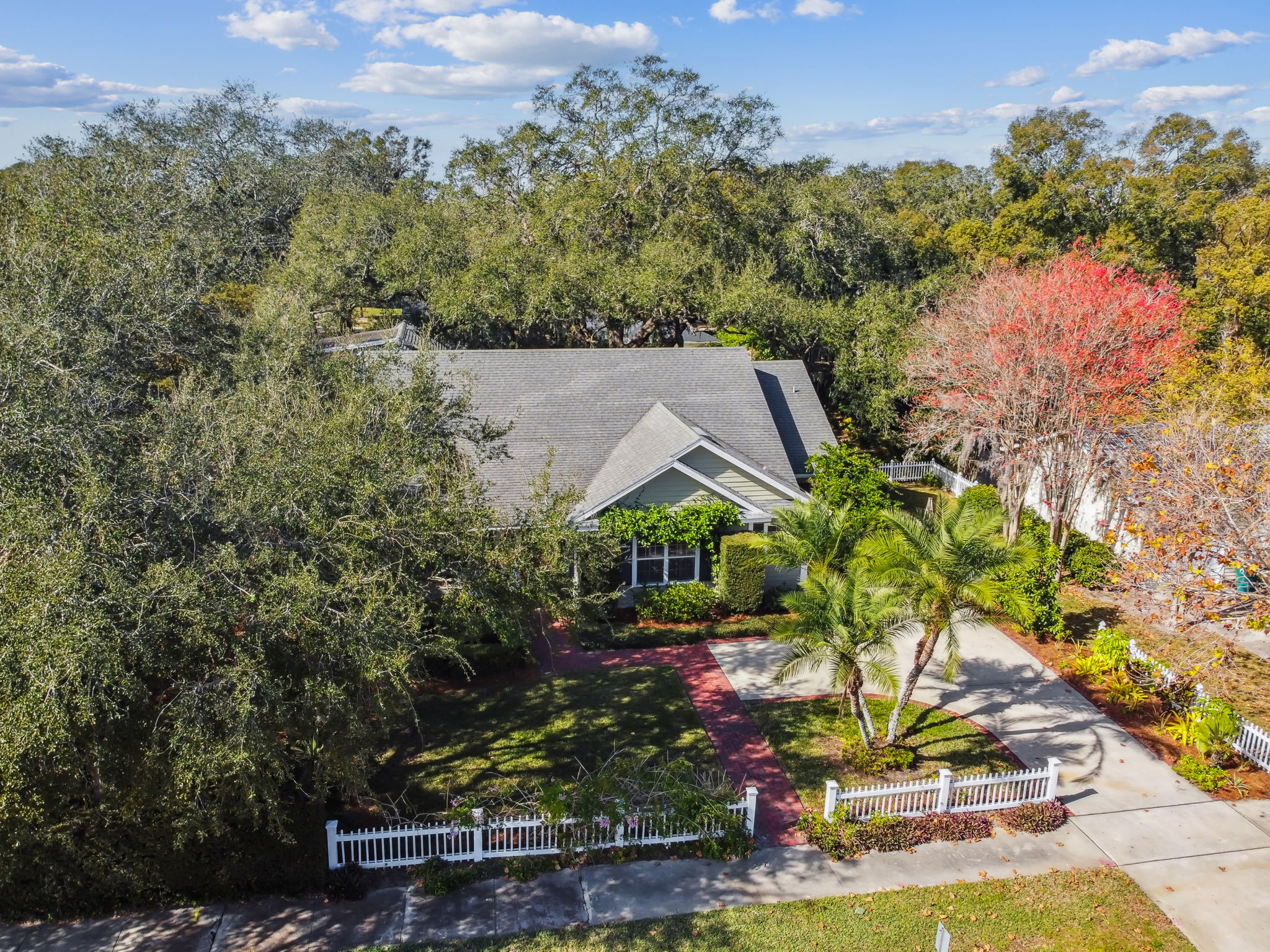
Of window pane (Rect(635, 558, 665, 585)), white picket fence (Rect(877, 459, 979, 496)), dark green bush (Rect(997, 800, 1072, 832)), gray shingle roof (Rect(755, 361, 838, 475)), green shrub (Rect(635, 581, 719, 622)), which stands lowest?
dark green bush (Rect(997, 800, 1072, 832))

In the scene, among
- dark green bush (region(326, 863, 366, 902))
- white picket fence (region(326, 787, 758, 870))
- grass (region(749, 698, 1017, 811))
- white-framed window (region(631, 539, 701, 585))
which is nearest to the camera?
dark green bush (region(326, 863, 366, 902))

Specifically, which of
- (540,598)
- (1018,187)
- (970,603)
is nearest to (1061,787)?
(970,603)

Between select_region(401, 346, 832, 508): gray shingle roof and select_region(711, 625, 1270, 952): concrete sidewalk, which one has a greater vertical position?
select_region(401, 346, 832, 508): gray shingle roof

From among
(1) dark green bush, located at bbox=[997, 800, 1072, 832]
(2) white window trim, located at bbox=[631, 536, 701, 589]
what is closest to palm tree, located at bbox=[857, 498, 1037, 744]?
(1) dark green bush, located at bbox=[997, 800, 1072, 832]

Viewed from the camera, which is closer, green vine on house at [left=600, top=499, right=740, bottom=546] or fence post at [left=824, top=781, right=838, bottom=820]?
fence post at [left=824, top=781, right=838, bottom=820]

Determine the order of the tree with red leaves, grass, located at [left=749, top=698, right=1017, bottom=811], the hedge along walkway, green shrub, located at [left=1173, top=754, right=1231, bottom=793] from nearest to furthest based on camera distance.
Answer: the hedge along walkway < green shrub, located at [left=1173, top=754, right=1231, bottom=793] < grass, located at [left=749, top=698, right=1017, bottom=811] < the tree with red leaves

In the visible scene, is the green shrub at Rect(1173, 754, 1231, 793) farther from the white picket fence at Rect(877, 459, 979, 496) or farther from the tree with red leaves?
the white picket fence at Rect(877, 459, 979, 496)

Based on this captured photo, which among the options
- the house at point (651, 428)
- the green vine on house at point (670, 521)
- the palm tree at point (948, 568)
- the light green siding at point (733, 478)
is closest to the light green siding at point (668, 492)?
the house at point (651, 428)
